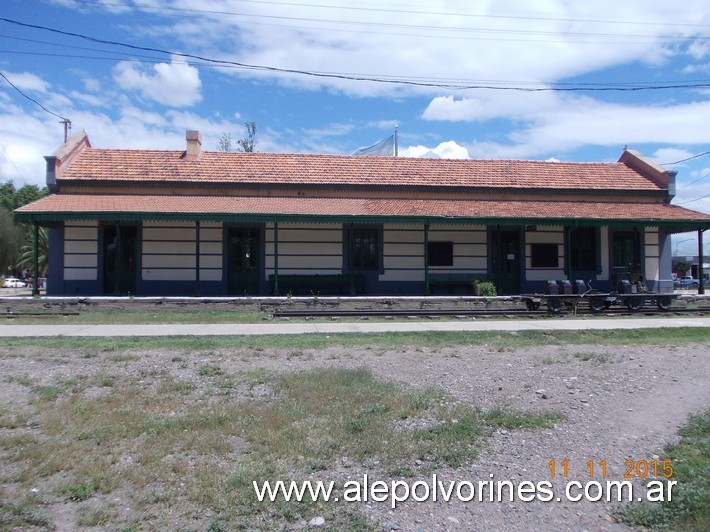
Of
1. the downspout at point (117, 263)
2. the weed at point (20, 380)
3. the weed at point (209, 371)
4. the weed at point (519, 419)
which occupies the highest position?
the downspout at point (117, 263)

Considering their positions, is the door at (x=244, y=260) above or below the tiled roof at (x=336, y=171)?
below

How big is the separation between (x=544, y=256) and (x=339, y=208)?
9560 mm

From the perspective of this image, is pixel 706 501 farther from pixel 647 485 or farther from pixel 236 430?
pixel 236 430

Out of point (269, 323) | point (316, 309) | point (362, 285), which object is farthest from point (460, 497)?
point (362, 285)

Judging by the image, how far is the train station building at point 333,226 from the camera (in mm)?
22172

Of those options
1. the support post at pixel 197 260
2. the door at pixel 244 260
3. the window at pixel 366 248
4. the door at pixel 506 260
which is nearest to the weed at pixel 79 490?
the support post at pixel 197 260

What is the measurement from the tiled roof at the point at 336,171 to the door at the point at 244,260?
2.28m

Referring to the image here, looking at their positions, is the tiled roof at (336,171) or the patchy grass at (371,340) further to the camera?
the tiled roof at (336,171)

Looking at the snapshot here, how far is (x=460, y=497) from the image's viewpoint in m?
4.45

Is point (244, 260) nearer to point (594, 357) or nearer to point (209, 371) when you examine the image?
point (209, 371)

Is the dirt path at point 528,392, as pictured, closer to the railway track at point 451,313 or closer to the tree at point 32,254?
the railway track at point 451,313

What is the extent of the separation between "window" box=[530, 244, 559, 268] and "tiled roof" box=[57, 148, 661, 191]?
2.84m

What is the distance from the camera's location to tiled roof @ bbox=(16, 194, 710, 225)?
20547 millimetres
